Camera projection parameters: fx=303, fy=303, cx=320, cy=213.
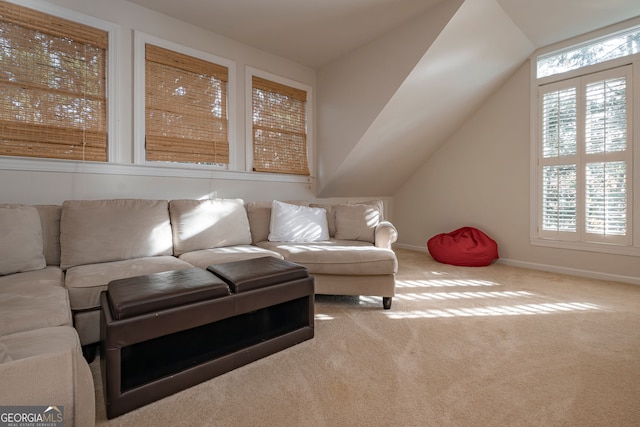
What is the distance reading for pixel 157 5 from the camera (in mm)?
2773

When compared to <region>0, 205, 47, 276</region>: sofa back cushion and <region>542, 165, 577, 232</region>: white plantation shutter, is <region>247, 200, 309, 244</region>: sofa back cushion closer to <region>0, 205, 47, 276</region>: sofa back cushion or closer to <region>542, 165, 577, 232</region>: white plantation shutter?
<region>0, 205, 47, 276</region>: sofa back cushion

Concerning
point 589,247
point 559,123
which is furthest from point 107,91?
point 589,247

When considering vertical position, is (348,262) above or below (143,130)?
below

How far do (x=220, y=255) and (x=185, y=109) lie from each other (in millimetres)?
1678

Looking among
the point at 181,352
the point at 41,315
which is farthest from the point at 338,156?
the point at 41,315

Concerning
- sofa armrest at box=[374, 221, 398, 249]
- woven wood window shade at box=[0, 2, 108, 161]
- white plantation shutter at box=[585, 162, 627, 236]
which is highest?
woven wood window shade at box=[0, 2, 108, 161]

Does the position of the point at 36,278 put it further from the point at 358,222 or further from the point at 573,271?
the point at 573,271

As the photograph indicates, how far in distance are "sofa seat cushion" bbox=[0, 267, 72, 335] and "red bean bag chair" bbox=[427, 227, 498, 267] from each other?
146 inches

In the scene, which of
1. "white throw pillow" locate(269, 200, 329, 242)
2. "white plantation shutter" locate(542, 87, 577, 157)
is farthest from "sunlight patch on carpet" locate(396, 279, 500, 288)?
"white plantation shutter" locate(542, 87, 577, 157)

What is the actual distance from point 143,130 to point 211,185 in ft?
2.64

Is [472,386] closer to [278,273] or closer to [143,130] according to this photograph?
[278,273]

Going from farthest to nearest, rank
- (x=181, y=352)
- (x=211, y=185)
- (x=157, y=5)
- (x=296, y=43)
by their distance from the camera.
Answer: (x=296, y=43) < (x=211, y=185) < (x=157, y=5) < (x=181, y=352)

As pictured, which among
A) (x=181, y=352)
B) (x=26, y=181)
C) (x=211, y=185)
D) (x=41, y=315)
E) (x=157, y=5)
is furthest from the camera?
(x=211, y=185)

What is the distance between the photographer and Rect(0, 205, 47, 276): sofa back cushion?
175 cm
